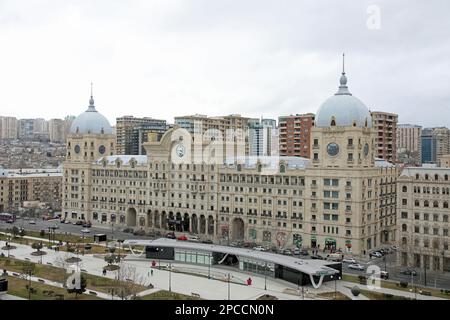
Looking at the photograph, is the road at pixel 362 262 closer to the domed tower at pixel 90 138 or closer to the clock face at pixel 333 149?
the domed tower at pixel 90 138

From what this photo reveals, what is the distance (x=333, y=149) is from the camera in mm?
32438

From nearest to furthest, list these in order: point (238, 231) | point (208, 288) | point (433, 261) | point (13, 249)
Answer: point (208, 288), point (433, 261), point (13, 249), point (238, 231)

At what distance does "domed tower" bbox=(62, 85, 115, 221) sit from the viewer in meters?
46.8

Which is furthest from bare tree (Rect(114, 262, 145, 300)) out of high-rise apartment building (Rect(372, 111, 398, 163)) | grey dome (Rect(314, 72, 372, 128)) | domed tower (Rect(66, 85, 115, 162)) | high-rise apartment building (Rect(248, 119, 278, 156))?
high-rise apartment building (Rect(372, 111, 398, 163))

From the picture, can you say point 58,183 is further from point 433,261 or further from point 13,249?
point 433,261

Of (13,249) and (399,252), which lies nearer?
(399,252)

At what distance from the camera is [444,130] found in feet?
202

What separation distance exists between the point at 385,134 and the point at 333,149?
28132 millimetres

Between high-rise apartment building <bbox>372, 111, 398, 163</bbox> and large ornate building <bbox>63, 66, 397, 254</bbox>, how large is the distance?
21491 millimetres

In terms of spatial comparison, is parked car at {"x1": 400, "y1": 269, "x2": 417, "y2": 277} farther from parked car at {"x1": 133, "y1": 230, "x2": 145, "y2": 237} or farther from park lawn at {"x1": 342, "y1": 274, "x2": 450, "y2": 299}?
parked car at {"x1": 133, "y1": 230, "x2": 145, "y2": 237}

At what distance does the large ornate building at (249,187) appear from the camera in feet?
106

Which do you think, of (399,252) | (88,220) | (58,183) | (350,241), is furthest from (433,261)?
(58,183)
